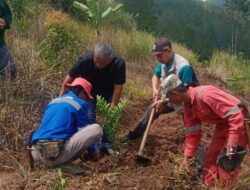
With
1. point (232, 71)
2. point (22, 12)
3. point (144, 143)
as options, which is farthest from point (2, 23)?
point (232, 71)

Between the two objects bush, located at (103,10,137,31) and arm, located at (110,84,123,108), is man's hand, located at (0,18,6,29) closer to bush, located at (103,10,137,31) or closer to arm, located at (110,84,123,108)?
arm, located at (110,84,123,108)

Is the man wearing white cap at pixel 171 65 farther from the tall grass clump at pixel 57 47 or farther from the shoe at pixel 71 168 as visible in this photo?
the tall grass clump at pixel 57 47

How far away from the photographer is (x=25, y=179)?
17.5ft

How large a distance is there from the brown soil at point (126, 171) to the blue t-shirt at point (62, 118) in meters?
0.39

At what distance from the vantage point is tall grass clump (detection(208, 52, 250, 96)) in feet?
44.3

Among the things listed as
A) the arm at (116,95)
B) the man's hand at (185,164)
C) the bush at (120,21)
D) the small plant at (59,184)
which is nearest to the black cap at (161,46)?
the arm at (116,95)

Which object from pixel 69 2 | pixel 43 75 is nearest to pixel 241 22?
pixel 69 2

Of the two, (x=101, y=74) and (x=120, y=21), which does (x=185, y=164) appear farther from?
(x=120, y=21)

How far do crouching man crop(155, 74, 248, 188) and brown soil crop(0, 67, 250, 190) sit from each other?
28cm

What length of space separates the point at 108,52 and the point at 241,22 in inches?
1427

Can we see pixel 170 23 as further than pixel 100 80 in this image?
Yes

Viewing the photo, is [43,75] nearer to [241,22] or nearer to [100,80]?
[100,80]

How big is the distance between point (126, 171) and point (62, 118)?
1012 mm

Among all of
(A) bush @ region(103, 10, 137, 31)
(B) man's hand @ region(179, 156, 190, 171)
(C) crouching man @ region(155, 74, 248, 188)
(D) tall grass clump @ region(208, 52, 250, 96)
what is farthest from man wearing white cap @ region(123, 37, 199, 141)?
(A) bush @ region(103, 10, 137, 31)
